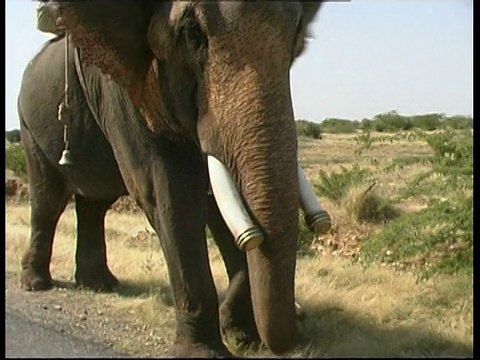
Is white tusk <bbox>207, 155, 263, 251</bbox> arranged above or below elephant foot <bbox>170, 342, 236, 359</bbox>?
above

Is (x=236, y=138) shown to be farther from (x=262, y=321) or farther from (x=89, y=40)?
(x=89, y=40)

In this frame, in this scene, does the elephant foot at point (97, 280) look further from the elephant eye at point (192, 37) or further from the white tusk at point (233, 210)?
the elephant eye at point (192, 37)

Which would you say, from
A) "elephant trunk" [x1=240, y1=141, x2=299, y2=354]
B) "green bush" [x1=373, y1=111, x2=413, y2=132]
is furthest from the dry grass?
"green bush" [x1=373, y1=111, x2=413, y2=132]

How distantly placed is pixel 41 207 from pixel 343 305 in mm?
1767

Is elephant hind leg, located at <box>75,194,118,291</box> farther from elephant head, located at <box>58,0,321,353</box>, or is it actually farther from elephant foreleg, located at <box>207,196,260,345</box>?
elephant head, located at <box>58,0,321,353</box>

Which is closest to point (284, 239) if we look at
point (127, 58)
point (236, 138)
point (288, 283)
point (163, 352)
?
point (288, 283)

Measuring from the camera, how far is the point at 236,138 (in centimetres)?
270

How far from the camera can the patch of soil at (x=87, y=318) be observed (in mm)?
3818

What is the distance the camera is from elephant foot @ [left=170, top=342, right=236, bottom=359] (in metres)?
3.39

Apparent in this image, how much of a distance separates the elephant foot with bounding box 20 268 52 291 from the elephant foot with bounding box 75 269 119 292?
186mm

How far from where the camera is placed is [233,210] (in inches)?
103

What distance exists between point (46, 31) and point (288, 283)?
7.82ft

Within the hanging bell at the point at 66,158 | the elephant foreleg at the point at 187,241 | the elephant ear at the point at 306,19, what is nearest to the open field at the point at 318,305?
the elephant foreleg at the point at 187,241

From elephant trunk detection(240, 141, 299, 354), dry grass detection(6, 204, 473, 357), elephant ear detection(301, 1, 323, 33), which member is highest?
elephant ear detection(301, 1, 323, 33)
